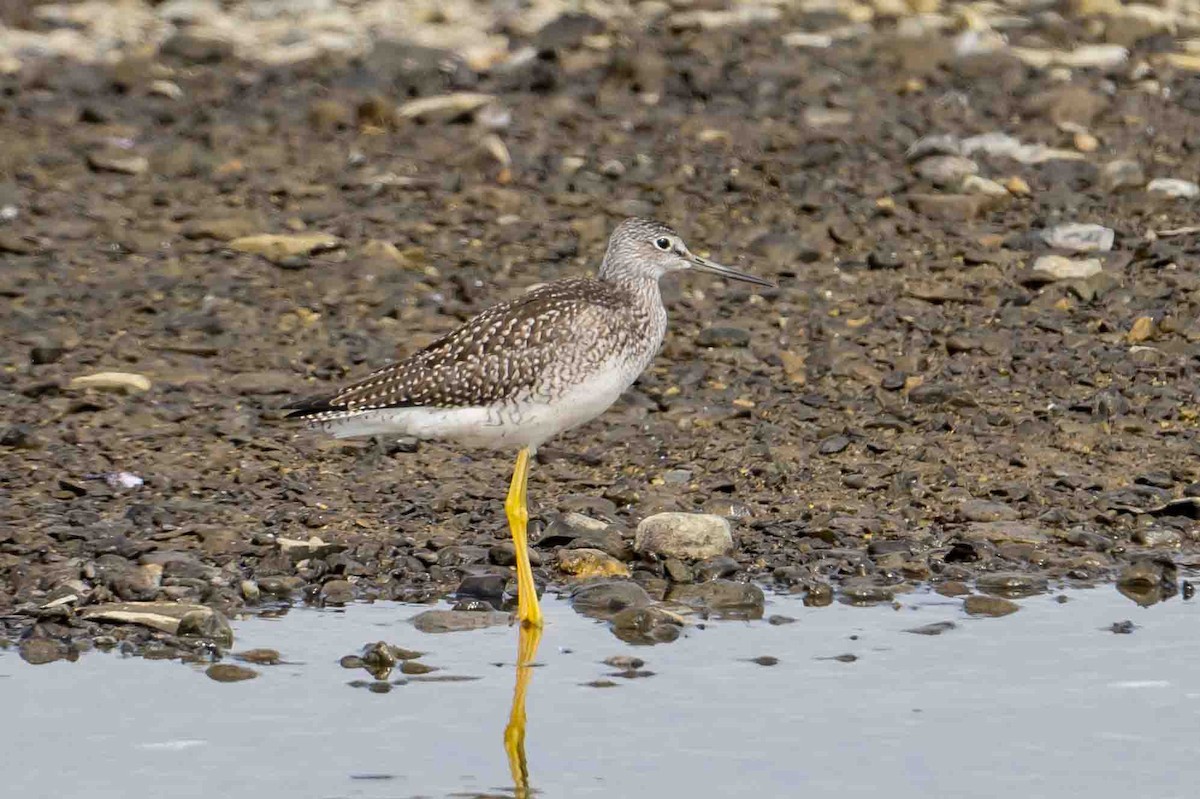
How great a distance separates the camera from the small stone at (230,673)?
27.7 ft

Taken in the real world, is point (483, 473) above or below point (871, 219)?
below

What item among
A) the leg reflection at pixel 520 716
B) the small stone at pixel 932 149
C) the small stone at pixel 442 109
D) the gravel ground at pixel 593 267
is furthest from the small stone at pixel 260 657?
the small stone at pixel 442 109

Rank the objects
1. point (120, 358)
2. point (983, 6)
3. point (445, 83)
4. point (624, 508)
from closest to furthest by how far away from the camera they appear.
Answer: point (624, 508)
point (120, 358)
point (445, 83)
point (983, 6)

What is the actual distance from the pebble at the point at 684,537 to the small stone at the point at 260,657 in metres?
2.06

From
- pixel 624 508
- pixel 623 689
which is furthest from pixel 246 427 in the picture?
pixel 623 689

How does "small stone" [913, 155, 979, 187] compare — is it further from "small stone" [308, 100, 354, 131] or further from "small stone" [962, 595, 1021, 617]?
"small stone" [962, 595, 1021, 617]

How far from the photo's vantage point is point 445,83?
18359mm

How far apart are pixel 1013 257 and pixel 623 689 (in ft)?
22.0

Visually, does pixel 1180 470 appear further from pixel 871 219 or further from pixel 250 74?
pixel 250 74

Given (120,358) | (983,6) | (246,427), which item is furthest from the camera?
(983,6)

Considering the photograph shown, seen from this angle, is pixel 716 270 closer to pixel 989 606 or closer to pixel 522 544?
pixel 522 544

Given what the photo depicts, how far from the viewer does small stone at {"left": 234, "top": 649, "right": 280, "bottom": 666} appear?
8633 millimetres

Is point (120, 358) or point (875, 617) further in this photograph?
point (120, 358)

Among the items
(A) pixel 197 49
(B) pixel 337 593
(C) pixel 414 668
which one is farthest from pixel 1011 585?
(A) pixel 197 49
